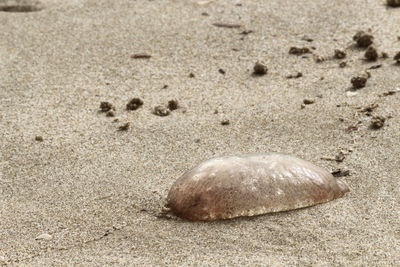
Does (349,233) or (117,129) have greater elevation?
(349,233)

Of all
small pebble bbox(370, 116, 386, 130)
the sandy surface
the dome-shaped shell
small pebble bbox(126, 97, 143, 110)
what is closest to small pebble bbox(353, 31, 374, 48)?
the sandy surface

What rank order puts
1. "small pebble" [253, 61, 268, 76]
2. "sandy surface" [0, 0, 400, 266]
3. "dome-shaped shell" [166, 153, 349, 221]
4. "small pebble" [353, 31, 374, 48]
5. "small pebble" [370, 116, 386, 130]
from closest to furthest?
1. "sandy surface" [0, 0, 400, 266]
2. "dome-shaped shell" [166, 153, 349, 221]
3. "small pebble" [370, 116, 386, 130]
4. "small pebble" [253, 61, 268, 76]
5. "small pebble" [353, 31, 374, 48]

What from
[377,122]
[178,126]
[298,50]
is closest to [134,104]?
[178,126]

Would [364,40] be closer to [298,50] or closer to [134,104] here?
[298,50]

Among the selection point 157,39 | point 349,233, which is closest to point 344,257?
point 349,233

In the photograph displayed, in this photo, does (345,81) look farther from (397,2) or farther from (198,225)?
(198,225)

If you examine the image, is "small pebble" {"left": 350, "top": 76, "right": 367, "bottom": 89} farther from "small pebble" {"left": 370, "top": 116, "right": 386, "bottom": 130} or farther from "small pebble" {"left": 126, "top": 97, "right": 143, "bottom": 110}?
"small pebble" {"left": 126, "top": 97, "right": 143, "bottom": 110}
